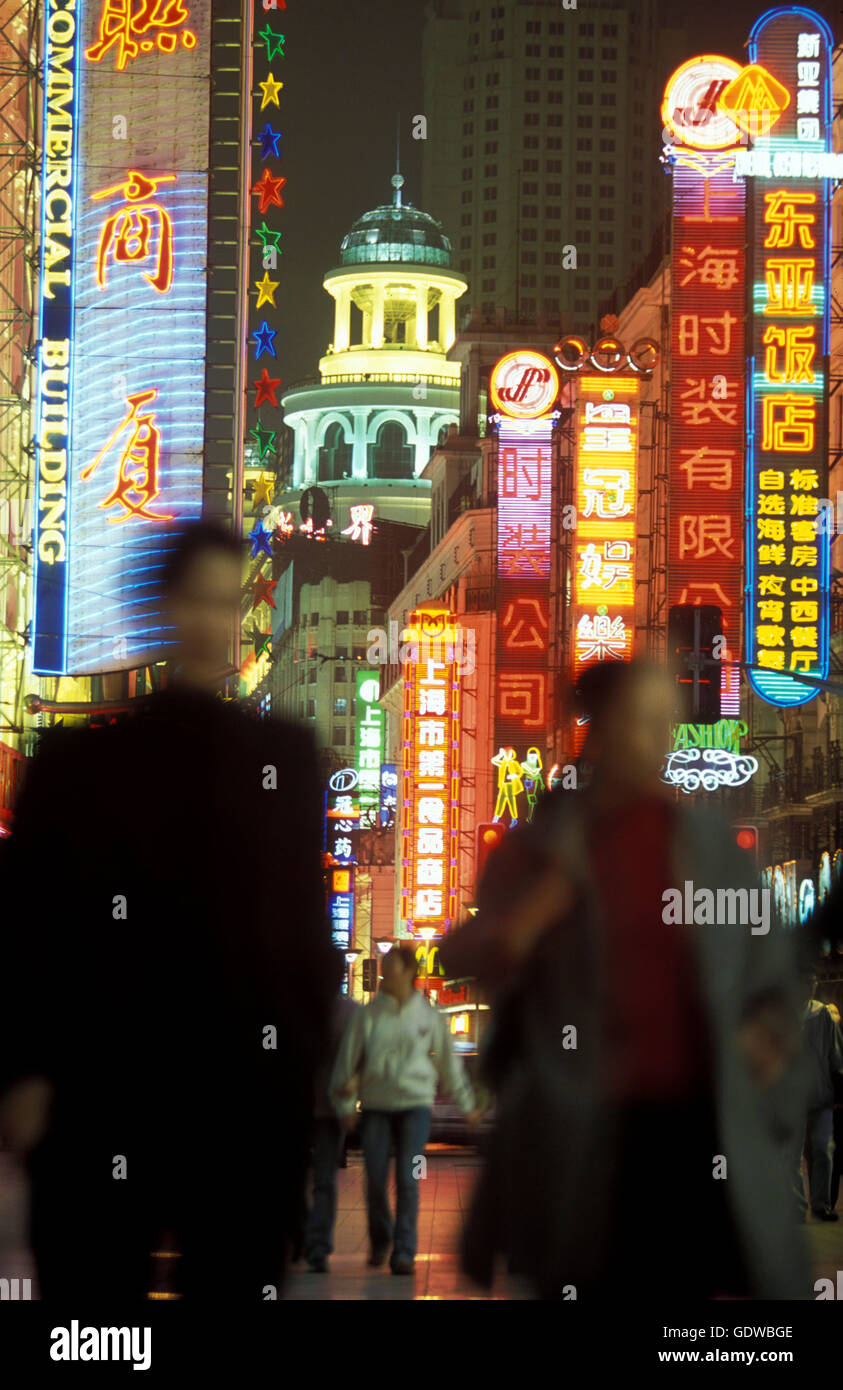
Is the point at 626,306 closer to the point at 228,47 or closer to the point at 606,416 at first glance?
the point at 606,416

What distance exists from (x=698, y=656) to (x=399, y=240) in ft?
434

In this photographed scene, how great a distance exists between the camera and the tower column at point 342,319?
6048 inches

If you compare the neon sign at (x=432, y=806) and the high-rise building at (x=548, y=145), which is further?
the high-rise building at (x=548, y=145)

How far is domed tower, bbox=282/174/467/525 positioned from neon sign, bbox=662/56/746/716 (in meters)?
110

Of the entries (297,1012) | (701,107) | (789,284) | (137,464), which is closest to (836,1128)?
(297,1012)

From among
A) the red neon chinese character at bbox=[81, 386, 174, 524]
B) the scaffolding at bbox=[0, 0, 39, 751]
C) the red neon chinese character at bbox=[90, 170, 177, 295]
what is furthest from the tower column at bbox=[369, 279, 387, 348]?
the red neon chinese character at bbox=[81, 386, 174, 524]

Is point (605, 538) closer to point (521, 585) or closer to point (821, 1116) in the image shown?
point (521, 585)

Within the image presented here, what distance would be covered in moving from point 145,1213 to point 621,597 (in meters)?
36.0

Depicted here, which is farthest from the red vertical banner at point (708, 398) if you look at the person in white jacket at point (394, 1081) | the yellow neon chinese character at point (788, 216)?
the person in white jacket at point (394, 1081)

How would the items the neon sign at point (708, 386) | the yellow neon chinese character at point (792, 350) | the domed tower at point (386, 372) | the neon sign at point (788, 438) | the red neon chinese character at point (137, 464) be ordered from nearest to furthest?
the red neon chinese character at point (137, 464), the neon sign at point (788, 438), the yellow neon chinese character at point (792, 350), the neon sign at point (708, 386), the domed tower at point (386, 372)

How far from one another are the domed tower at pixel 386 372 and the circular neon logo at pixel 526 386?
9561 centimetres

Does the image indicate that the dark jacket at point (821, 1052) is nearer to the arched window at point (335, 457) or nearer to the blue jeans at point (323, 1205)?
the blue jeans at point (323, 1205)
